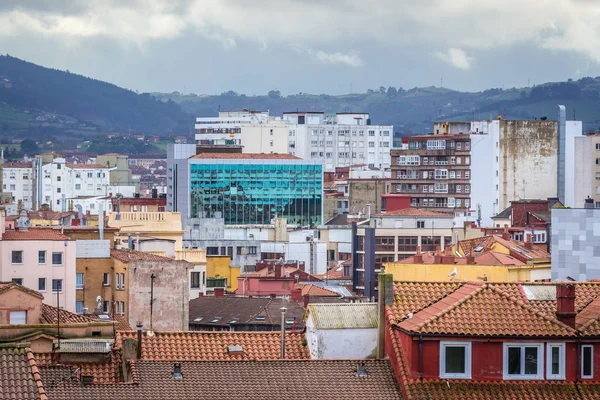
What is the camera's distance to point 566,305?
37000mm

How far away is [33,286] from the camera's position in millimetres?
66500

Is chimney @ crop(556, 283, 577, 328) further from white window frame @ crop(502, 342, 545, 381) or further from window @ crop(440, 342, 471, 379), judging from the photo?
window @ crop(440, 342, 471, 379)

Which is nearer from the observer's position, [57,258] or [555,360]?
[555,360]

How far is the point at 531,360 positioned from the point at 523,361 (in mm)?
198

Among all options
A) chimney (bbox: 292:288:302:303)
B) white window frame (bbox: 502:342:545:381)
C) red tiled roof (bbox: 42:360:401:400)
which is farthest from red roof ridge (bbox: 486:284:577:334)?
chimney (bbox: 292:288:302:303)

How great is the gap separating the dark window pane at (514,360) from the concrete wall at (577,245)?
1158 inches

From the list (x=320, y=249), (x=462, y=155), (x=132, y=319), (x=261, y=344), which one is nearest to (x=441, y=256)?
(x=132, y=319)

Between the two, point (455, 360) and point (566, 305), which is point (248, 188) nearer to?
point (566, 305)

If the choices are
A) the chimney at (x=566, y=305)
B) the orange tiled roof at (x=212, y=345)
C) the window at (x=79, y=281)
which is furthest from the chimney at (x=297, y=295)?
the chimney at (x=566, y=305)

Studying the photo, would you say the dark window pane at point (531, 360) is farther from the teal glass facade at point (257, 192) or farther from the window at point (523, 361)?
the teal glass facade at point (257, 192)

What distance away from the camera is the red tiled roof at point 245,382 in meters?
34.1

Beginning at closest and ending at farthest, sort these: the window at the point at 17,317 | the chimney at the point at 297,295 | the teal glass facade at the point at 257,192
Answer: the window at the point at 17,317, the chimney at the point at 297,295, the teal glass facade at the point at 257,192

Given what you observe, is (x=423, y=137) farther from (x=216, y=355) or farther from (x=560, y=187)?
(x=216, y=355)

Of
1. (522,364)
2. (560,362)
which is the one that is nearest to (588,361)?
(560,362)
